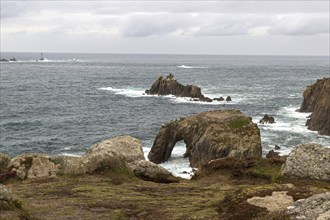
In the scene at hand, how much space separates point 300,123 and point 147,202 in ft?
206

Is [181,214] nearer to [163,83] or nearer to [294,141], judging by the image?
[294,141]

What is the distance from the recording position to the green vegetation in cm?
5178

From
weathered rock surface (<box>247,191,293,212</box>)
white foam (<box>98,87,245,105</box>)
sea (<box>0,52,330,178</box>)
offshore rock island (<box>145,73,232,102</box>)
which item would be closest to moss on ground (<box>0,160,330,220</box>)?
weathered rock surface (<box>247,191,293,212</box>)

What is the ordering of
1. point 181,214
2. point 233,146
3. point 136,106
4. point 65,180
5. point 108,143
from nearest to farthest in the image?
point 181,214, point 65,180, point 108,143, point 233,146, point 136,106

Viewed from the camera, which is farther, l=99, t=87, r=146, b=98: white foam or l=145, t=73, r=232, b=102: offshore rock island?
l=99, t=87, r=146, b=98: white foam

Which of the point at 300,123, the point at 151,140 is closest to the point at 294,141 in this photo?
the point at 300,123

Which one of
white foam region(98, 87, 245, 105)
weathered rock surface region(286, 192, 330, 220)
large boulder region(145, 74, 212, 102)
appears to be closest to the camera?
weathered rock surface region(286, 192, 330, 220)

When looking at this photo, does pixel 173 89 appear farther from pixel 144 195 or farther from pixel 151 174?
A: pixel 144 195

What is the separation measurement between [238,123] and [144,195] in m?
31.8

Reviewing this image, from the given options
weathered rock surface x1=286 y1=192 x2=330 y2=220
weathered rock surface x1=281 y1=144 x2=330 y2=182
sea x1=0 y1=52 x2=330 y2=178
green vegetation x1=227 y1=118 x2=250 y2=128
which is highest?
weathered rock surface x1=286 y1=192 x2=330 y2=220

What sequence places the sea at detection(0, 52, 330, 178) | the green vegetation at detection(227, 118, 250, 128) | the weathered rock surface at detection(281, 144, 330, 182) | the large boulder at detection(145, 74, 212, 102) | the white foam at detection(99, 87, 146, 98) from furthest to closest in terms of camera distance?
1. the white foam at detection(99, 87, 146, 98)
2. the large boulder at detection(145, 74, 212, 102)
3. the sea at detection(0, 52, 330, 178)
4. the green vegetation at detection(227, 118, 250, 128)
5. the weathered rock surface at detection(281, 144, 330, 182)

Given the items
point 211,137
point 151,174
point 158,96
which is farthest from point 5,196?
point 158,96

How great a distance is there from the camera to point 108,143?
34938 millimetres

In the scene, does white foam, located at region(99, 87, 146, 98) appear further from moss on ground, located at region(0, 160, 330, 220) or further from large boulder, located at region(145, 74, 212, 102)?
Answer: moss on ground, located at region(0, 160, 330, 220)
